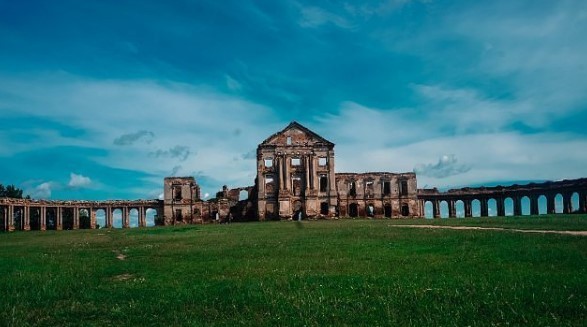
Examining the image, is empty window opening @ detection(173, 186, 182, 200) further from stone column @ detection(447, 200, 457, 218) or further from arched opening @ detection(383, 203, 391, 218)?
stone column @ detection(447, 200, 457, 218)

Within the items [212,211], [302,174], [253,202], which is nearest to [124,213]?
[212,211]

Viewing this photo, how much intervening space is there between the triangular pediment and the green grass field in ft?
152

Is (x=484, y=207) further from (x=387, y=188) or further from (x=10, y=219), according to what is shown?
(x=10, y=219)

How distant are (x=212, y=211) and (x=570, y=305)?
207 feet

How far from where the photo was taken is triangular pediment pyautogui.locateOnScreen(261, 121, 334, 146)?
63878 millimetres

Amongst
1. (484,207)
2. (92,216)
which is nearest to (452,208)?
(484,207)

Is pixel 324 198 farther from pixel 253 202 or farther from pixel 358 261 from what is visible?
pixel 358 261

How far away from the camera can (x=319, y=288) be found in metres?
10.5

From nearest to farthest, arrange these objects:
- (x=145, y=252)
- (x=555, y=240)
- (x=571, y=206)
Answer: (x=555, y=240), (x=145, y=252), (x=571, y=206)

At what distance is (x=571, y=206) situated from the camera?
5828 cm

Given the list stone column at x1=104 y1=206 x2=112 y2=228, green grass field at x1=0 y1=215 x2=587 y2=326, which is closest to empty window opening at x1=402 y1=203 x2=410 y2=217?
stone column at x1=104 y1=206 x2=112 y2=228

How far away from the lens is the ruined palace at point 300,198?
2480 inches

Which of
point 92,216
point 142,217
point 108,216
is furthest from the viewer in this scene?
point 92,216

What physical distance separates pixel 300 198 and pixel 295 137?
7675 mm
